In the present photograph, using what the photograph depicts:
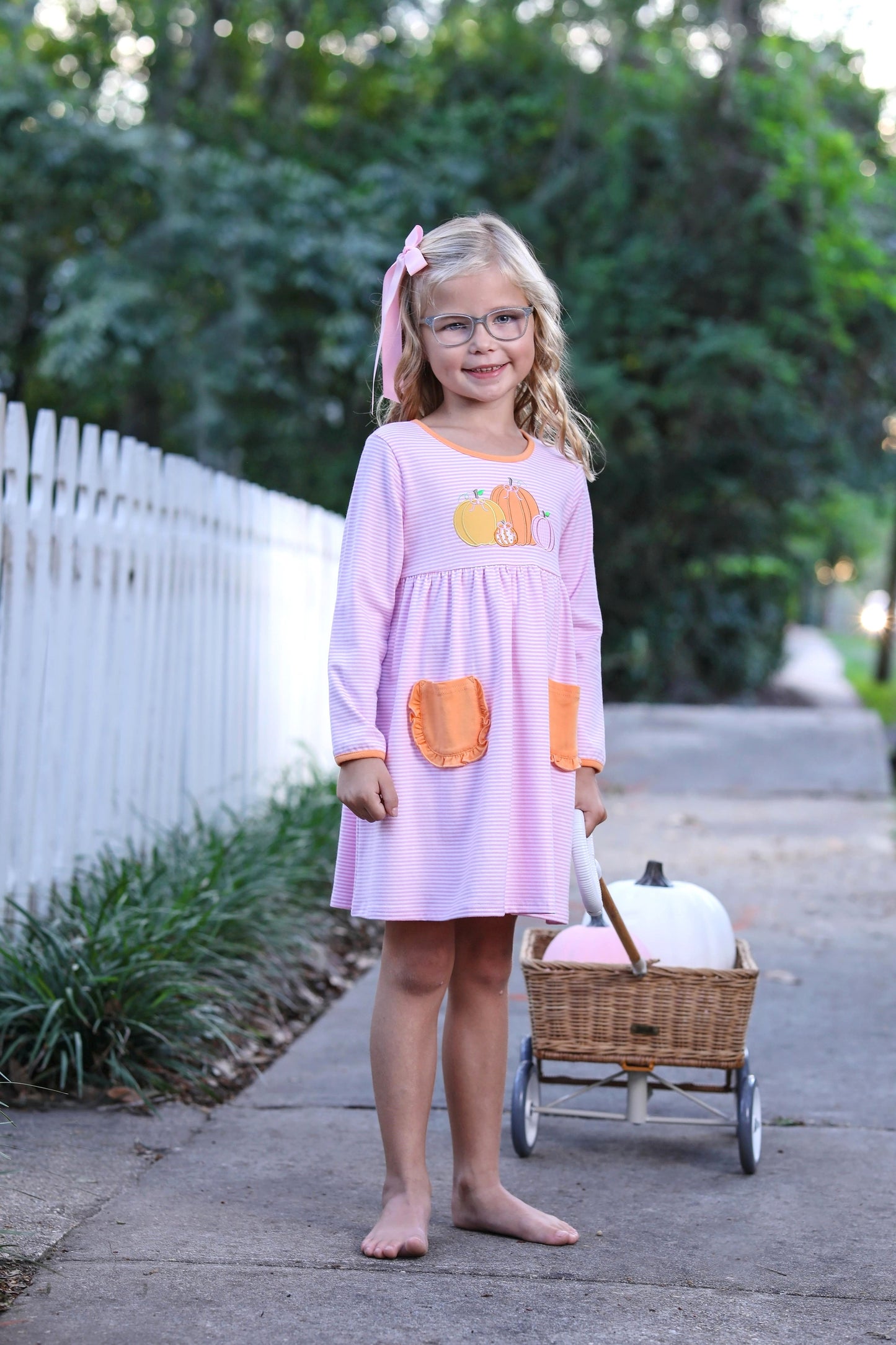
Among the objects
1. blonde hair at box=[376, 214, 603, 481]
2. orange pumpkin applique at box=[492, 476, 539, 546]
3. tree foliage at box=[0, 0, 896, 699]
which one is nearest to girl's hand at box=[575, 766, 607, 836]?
orange pumpkin applique at box=[492, 476, 539, 546]

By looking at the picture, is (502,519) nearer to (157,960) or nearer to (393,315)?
(393,315)

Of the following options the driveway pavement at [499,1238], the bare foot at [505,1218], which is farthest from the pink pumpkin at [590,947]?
the bare foot at [505,1218]

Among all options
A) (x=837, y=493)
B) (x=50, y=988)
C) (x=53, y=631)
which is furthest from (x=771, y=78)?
(x=50, y=988)

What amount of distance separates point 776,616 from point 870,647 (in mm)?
34630

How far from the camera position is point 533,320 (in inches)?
121

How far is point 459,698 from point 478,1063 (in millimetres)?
730

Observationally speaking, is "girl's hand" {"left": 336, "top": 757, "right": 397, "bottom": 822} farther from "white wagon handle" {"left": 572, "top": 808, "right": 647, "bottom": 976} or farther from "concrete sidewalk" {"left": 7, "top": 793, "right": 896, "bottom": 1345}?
Result: "concrete sidewalk" {"left": 7, "top": 793, "right": 896, "bottom": 1345}

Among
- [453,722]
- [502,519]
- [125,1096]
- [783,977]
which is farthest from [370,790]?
[783,977]

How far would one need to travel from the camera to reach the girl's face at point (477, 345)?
2.97 metres

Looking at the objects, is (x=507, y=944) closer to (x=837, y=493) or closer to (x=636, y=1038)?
(x=636, y=1038)

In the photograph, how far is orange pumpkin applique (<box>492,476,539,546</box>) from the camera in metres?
2.93

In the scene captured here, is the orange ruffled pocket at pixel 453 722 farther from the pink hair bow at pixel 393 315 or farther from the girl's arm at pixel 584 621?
the pink hair bow at pixel 393 315

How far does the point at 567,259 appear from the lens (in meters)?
15.9

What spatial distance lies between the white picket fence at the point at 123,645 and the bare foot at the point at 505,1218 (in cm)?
188
